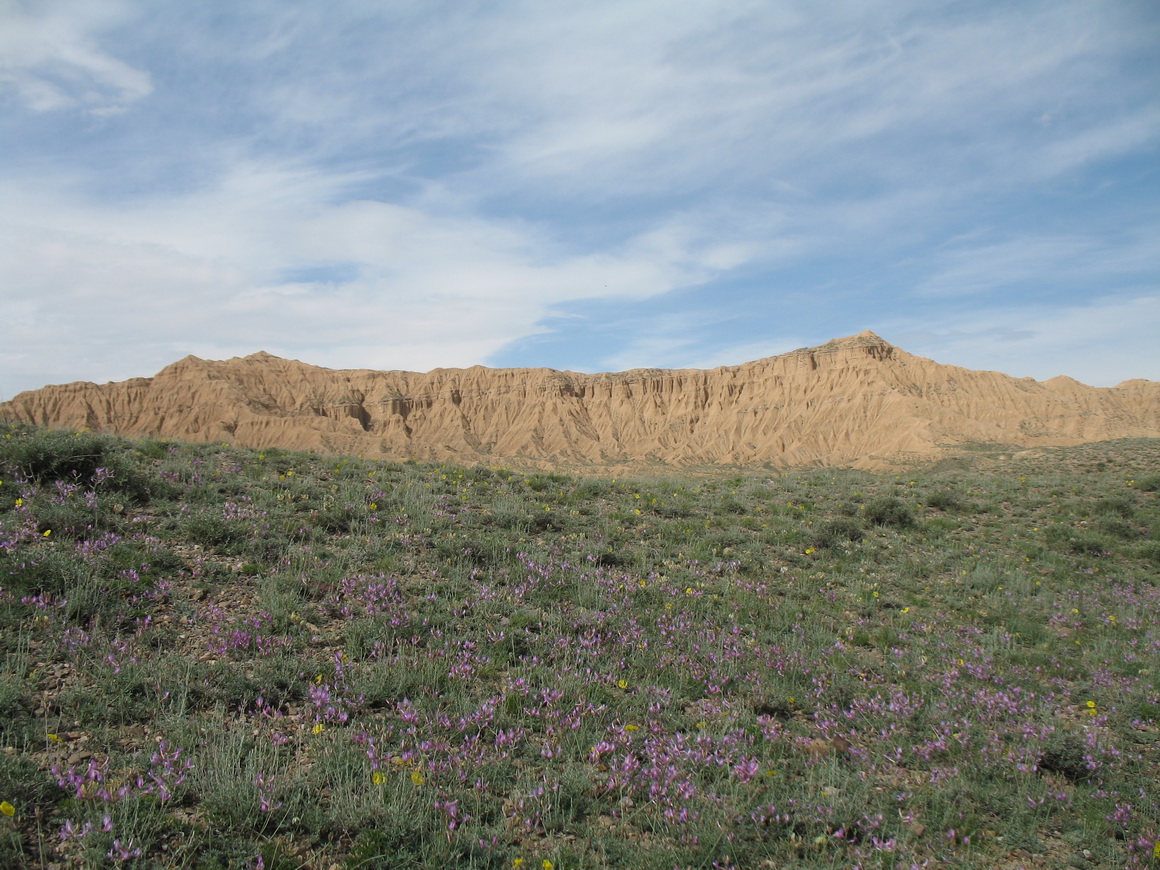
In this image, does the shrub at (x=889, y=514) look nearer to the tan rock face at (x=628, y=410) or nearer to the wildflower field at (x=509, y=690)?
the wildflower field at (x=509, y=690)

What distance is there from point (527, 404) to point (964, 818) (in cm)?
7866

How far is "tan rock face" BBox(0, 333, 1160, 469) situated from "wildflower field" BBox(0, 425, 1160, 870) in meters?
43.7

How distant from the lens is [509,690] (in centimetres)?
465

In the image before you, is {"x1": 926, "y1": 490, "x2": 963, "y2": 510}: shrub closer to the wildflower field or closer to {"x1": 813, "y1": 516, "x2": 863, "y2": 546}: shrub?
{"x1": 813, "y1": 516, "x2": 863, "y2": 546}: shrub

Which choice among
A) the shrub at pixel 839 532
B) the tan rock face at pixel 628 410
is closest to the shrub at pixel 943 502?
the shrub at pixel 839 532

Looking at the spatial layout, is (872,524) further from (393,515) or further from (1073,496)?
(393,515)

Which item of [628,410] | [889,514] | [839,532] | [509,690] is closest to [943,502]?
[889,514]

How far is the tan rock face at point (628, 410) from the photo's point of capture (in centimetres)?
5969

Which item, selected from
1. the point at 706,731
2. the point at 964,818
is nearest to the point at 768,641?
Result: the point at 706,731

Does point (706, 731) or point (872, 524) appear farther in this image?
point (872, 524)

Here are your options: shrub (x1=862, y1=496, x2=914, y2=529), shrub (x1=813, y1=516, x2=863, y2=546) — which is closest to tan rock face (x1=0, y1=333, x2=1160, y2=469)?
shrub (x1=862, y1=496, x2=914, y2=529)

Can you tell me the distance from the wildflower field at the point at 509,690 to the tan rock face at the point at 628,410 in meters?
43.7

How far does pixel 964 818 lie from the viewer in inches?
152

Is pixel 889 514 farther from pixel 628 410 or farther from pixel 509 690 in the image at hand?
pixel 628 410
